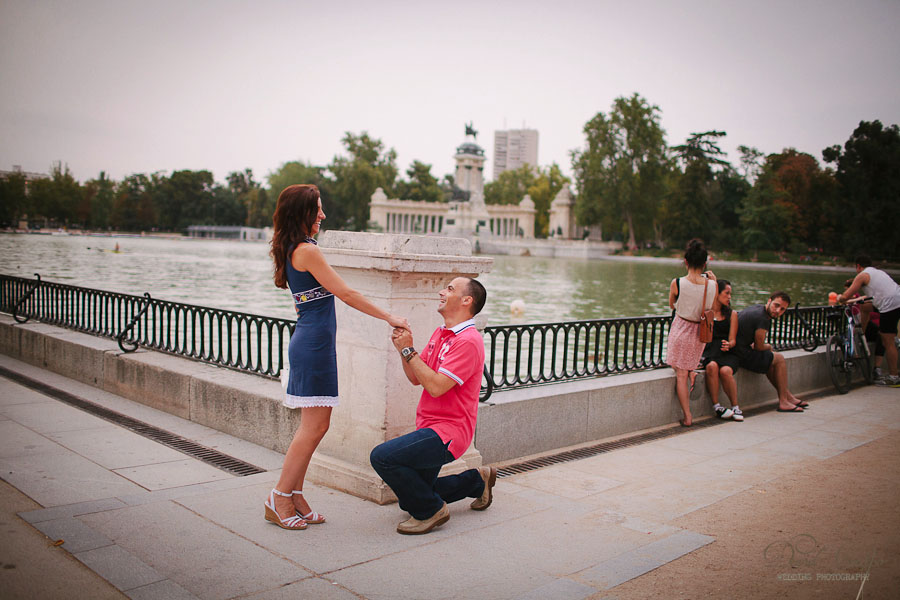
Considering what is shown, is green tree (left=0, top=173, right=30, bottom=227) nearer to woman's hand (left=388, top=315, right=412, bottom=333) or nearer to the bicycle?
woman's hand (left=388, top=315, right=412, bottom=333)

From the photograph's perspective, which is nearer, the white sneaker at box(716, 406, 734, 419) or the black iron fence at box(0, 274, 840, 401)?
the black iron fence at box(0, 274, 840, 401)

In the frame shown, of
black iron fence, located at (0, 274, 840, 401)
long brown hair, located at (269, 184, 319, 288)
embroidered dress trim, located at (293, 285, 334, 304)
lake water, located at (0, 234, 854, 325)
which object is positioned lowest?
lake water, located at (0, 234, 854, 325)

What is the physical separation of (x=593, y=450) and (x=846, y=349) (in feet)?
18.1

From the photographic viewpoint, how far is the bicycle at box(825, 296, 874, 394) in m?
9.77

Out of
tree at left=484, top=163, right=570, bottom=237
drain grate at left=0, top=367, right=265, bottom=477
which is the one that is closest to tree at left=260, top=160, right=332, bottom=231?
tree at left=484, top=163, right=570, bottom=237

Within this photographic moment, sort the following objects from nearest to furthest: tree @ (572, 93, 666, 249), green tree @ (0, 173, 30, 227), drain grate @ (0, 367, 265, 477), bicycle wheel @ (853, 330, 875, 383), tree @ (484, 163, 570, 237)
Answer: drain grate @ (0, 367, 265, 477) → bicycle wheel @ (853, 330, 875, 383) → green tree @ (0, 173, 30, 227) → tree @ (572, 93, 666, 249) → tree @ (484, 163, 570, 237)

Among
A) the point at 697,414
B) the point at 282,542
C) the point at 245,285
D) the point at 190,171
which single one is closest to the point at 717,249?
the point at 245,285

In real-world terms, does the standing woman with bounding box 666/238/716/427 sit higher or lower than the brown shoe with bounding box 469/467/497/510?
higher

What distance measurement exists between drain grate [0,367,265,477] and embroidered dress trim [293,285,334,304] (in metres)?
1.75

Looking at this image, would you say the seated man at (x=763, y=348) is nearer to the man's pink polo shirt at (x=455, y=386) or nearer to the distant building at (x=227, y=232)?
the man's pink polo shirt at (x=455, y=386)

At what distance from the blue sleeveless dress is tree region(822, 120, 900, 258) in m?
53.2

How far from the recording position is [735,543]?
162 inches

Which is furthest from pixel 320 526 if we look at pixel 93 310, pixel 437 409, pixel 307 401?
pixel 93 310

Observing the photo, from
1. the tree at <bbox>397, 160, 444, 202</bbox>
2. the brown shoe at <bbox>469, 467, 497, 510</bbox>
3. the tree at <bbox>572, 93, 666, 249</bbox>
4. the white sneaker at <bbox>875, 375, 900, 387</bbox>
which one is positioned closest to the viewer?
the brown shoe at <bbox>469, 467, 497, 510</bbox>
